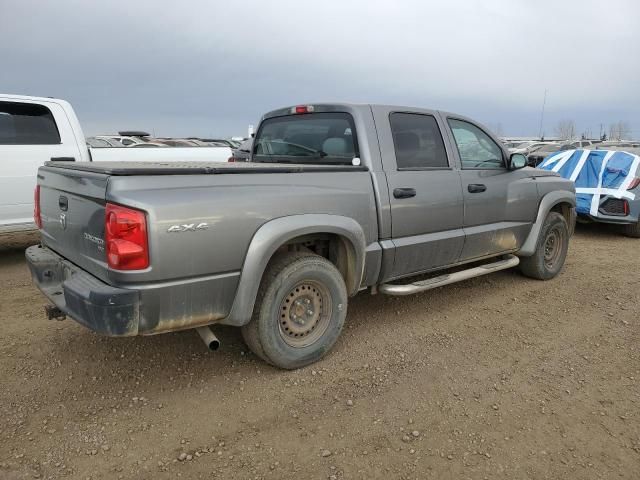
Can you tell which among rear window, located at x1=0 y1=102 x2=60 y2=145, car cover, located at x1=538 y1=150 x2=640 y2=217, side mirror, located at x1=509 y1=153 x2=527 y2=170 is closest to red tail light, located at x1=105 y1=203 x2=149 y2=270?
side mirror, located at x1=509 y1=153 x2=527 y2=170

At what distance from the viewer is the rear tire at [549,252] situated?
532 cm

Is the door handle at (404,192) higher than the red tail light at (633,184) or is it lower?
higher

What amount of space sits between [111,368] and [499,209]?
3.64 metres

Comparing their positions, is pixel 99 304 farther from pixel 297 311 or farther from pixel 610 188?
pixel 610 188

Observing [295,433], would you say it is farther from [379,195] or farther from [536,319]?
[536,319]

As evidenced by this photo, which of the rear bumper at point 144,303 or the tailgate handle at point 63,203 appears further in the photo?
the tailgate handle at point 63,203

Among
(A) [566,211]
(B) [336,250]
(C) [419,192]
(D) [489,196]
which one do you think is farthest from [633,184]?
(B) [336,250]

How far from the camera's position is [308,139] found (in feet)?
13.6

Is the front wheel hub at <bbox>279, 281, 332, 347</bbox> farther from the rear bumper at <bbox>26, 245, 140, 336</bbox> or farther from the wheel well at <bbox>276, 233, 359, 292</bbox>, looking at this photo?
the rear bumper at <bbox>26, 245, 140, 336</bbox>

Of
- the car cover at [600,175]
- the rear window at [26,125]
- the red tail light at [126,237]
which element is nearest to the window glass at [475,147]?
the red tail light at [126,237]

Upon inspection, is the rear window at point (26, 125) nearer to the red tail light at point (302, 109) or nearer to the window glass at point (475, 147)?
the red tail light at point (302, 109)

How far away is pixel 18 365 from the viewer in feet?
11.1

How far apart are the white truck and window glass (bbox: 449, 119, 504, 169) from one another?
441 cm

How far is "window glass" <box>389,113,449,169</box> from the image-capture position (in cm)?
390
